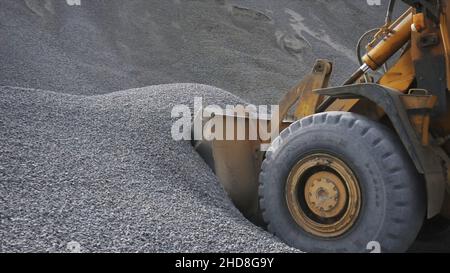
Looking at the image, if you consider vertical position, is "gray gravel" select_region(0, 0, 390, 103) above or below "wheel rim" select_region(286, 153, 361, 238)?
above

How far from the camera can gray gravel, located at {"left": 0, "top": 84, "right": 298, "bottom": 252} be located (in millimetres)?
3053

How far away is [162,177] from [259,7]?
1689 cm

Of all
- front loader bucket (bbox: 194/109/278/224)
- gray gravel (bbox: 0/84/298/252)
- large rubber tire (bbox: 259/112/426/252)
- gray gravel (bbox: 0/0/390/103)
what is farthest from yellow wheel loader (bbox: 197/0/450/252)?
gray gravel (bbox: 0/0/390/103)

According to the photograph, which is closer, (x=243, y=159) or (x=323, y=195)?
(x=323, y=195)

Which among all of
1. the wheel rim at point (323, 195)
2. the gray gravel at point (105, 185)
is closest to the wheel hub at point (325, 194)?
the wheel rim at point (323, 195)

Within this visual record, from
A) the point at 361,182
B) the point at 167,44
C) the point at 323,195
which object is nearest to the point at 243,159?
the point at 323,195

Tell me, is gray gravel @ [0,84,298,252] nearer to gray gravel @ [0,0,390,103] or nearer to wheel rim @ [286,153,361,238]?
wheel rim @ [286,153,361,238]

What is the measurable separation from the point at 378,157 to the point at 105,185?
1.89 metres

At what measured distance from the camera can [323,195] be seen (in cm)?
346

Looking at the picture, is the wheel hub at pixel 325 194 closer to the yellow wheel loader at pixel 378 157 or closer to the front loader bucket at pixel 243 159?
the yellow wheel loader at pixel 378 157

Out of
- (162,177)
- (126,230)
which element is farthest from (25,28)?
(126,230)

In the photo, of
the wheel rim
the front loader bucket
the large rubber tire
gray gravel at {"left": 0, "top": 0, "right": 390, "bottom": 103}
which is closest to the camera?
the large rubber tire

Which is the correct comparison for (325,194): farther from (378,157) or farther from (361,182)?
(378,157)

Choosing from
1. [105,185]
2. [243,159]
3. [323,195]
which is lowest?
[323,195]
